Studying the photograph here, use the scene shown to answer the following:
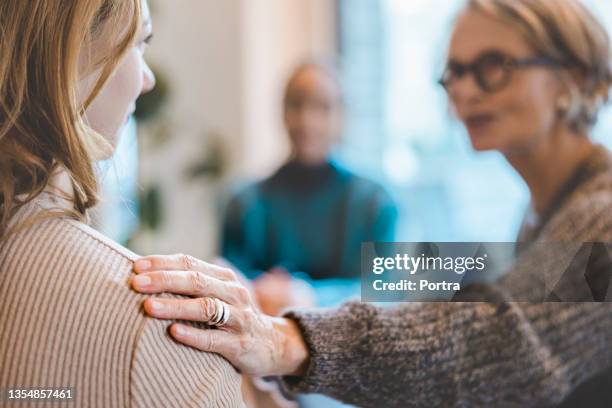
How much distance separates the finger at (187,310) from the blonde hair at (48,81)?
0.14 metres

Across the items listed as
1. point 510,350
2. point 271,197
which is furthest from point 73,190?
point 271,197

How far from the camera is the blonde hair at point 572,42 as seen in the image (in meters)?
0.93

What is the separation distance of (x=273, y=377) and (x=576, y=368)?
1.13 ft

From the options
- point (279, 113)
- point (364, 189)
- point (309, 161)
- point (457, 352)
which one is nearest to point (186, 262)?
point (457, 352)

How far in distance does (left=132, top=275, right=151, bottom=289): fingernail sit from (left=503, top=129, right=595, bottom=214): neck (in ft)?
1.72

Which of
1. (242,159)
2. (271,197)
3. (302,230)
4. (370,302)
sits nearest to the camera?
(370,302)

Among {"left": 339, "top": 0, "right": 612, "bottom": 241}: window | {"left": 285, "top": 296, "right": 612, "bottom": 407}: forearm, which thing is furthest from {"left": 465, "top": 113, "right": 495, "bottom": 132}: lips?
{"left": 339, "top": 0, "right": 612, "bottom": 241}: window

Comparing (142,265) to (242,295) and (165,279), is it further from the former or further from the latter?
(242,295)

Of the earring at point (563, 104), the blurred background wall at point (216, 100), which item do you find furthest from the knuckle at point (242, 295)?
the blurred background wall at point (216, 100)

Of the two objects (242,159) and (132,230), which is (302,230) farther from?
(242,159)

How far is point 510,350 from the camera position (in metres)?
0.81

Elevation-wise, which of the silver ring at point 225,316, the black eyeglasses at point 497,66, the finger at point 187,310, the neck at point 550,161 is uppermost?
the black eyeglasses at point 497,66

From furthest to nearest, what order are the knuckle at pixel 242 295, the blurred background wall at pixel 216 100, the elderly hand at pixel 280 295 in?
the blurred background wall at pixel 216 100
the elderly hand at pixel 280 295
the knuckle at pixel 242 295

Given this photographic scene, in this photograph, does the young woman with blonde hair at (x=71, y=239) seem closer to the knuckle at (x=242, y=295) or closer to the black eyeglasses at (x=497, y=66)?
the knuckle at (x=242, y=295)
